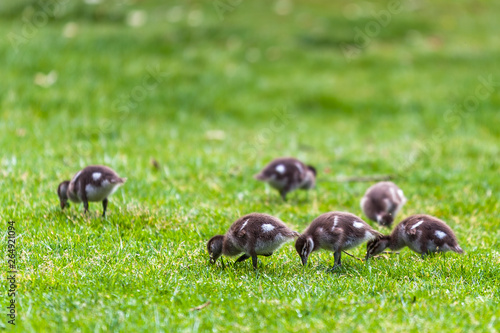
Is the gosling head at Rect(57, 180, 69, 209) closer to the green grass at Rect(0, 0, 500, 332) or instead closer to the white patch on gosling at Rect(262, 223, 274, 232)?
the green grass at Rect(0, 0, 500, 332)

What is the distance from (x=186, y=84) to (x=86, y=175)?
998 cm

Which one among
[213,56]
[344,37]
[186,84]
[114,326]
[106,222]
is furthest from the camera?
[344,37]

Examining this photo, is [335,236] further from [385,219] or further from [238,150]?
[238,150]

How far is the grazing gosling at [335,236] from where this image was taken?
6242mm

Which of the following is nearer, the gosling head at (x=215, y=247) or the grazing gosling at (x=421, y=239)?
the gosling head at (x=215, y=247)

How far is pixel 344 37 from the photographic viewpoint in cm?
2123

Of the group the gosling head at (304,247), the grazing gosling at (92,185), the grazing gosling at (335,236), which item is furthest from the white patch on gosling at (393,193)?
the grazing gosling at (92,185)

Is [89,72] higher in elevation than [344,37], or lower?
lower

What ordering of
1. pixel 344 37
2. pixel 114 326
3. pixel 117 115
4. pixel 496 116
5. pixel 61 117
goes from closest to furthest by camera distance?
1. pixel 114 326
2. pixel 61 117
3. pixel 117 115
4. pixel 496 116
5. pixel 344 37

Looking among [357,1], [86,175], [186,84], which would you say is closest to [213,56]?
[186,84]

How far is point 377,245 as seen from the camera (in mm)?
6652

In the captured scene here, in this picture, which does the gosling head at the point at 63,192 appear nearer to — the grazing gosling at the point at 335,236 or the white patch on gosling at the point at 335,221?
the grazing gosling at the point at 335,236

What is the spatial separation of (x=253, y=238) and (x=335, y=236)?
94cm

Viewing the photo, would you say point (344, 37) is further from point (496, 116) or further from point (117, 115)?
point (117, 115)
